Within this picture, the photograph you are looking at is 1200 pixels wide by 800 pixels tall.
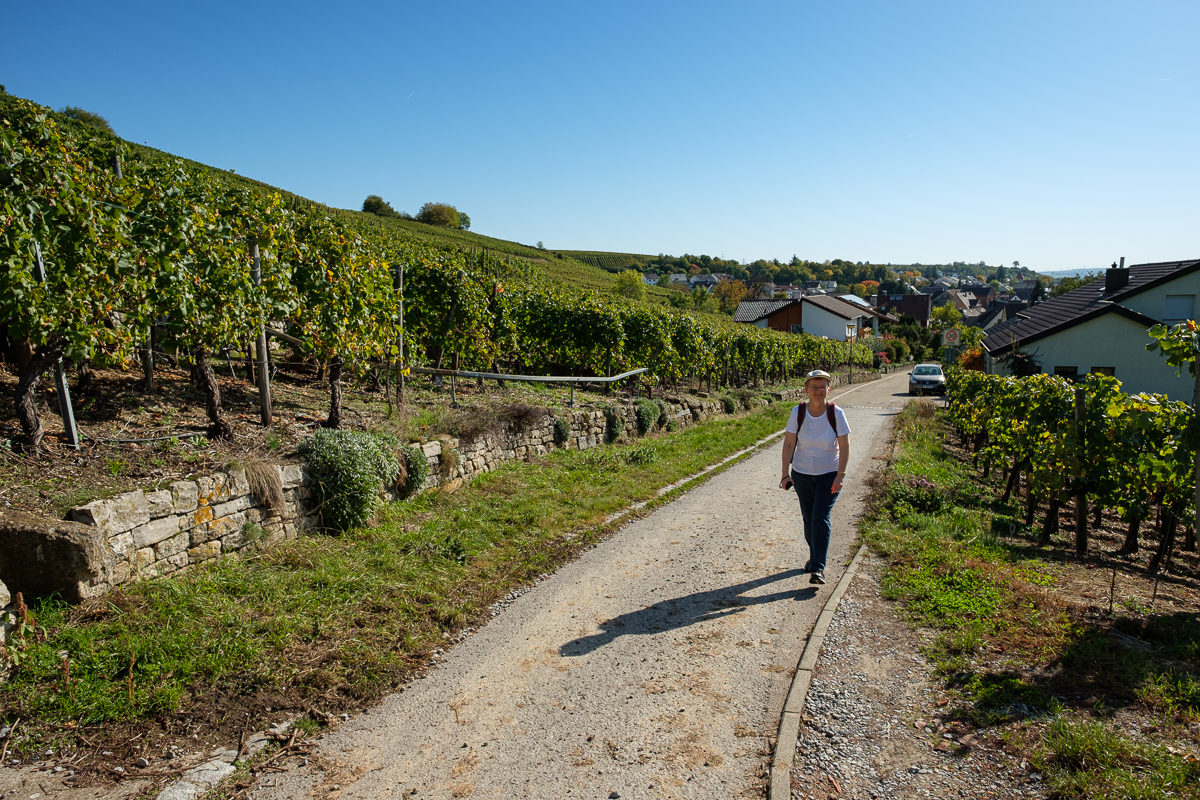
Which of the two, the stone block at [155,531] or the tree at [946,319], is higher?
the tree at [946,319]

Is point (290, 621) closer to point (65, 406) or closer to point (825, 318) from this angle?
point (65, 406)

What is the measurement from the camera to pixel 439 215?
79.9m

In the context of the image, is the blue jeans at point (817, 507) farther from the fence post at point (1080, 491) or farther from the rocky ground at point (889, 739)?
the fence post at point (1080, 491)

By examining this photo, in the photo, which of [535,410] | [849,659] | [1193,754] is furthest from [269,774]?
[535,410]

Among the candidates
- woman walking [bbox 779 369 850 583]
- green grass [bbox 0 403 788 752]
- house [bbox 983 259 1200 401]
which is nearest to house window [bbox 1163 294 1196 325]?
house [bbox 983 259 1200 401]

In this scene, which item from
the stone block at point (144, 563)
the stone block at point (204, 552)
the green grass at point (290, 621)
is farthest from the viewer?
the stone block at point (204, 552)

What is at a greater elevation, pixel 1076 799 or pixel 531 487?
pixel 531 487

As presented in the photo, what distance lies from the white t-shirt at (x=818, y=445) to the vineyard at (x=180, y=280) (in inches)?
223

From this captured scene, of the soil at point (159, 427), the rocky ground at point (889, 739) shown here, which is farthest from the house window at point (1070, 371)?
the rocky ground at point (889, 739)

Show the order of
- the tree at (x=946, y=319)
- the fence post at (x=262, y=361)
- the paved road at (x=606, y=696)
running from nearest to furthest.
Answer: the paved road at (x=606, y=696), the fence post at (x=262, y=361), the tree at (x=946, y=319)

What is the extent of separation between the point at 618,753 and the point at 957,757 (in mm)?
1922

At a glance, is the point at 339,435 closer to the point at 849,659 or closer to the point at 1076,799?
the point at 849,659

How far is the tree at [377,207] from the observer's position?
242 ft

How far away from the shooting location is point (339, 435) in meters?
7.14
